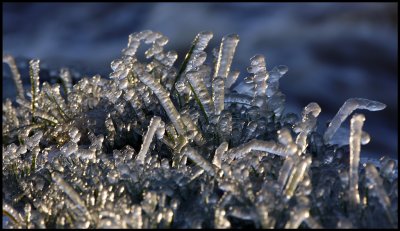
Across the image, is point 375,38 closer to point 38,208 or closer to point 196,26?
point 196,26

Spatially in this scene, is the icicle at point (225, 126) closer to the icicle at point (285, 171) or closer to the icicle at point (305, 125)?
the icicle at point (305, 125)

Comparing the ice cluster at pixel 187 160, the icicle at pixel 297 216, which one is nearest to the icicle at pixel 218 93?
the ice cluster at pixel 187 160

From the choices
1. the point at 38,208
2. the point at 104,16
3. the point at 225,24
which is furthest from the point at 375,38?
the point at 38,208

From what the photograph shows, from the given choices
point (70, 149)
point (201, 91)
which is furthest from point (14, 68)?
point (201, 91)

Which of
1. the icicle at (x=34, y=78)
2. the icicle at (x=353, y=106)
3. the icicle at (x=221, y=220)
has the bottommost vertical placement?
the icicle at (x=221, y=220)

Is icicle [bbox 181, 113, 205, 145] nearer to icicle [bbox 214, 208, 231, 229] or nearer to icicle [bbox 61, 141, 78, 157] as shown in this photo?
icicle [bbox 61, 141, 78, 157]

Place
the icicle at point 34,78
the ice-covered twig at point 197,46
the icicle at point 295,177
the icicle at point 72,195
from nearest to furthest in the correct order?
the icicle at point 295,177 < the icicle at point 72,195 < the ice-covered twig at point 197,46 < the icicle at point 34,78
